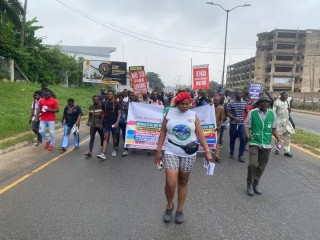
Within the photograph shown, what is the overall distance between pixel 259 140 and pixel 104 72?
3390cm

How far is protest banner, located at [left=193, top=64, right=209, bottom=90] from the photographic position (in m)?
15.9

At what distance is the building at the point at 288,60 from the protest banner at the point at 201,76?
8354cm

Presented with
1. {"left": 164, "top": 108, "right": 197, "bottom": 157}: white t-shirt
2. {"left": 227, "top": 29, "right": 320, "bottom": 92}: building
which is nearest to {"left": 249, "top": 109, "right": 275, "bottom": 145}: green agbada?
{"left": 164, "top": 108, "right": 197, "bottom": 157}: white t-shirt

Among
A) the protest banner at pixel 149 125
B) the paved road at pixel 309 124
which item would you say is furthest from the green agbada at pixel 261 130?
the paved road at pixel 309 124

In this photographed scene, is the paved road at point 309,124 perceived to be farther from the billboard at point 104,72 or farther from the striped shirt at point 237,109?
the billboard at point 104,72

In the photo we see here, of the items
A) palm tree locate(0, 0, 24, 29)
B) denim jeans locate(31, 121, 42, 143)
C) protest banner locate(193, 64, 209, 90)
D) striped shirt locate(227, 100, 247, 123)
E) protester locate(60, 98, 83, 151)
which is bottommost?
denim jeans locate(31, 121, 42, 143)

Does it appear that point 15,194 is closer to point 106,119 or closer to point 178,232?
point 178,232

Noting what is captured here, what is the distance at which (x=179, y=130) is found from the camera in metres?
4.76

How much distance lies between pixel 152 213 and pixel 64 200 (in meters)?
1.42

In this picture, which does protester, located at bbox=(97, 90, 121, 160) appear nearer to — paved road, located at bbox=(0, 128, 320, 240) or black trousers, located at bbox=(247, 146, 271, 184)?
paved road, located at bbox=(0, 128, 320, 240)

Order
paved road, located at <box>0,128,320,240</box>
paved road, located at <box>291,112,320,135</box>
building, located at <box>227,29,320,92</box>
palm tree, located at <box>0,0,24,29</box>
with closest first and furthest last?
paved road, located at <box>0,128,320,240</box>, paved road, located at <box>291,112,320,135</box>, palm tree, located at <box>0,0,24,29</box>, building, located at <box>227,29,320,92</box>

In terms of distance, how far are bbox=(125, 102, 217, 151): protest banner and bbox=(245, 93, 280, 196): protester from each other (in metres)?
3.41

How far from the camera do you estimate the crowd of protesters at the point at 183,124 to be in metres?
4.80

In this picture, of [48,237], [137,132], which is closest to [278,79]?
[137,132]
